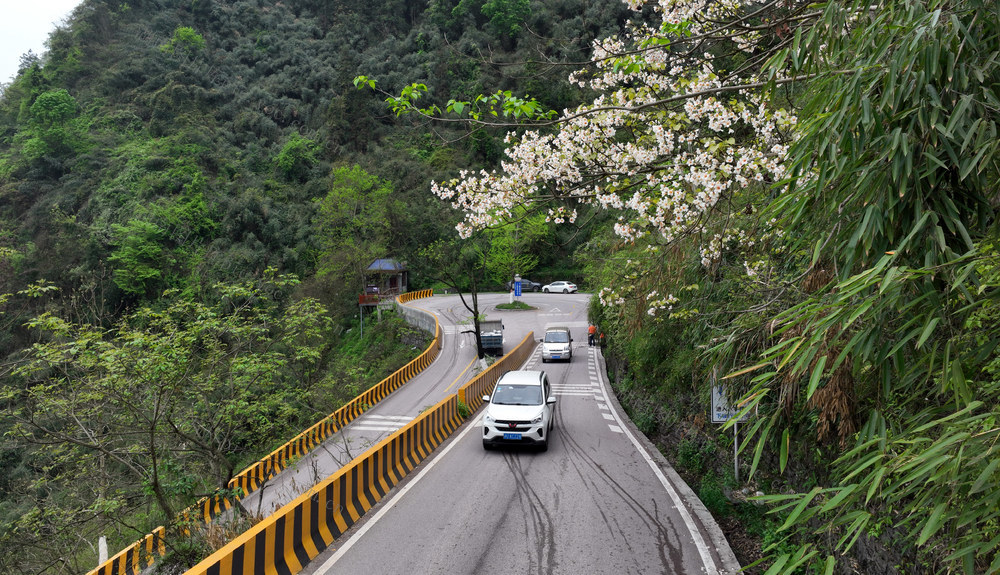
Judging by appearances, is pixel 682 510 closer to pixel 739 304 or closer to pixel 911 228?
pixel 739 304

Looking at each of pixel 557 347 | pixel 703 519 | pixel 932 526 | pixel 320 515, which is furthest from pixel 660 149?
pixel 557 347

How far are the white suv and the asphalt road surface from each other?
363 millimetres

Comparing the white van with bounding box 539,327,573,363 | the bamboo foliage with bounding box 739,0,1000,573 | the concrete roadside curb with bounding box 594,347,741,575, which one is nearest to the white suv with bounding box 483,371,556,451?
the concrete roadside curb with bounding box 594,347,741,575

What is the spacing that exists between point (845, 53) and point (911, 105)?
871 mm

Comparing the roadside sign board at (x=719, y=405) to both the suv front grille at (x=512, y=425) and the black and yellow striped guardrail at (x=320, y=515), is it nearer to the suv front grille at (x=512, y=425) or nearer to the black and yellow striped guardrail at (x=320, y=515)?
the suv front grille at (x=512, y=425)

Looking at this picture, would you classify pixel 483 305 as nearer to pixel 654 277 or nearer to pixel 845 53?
pixel 654 277

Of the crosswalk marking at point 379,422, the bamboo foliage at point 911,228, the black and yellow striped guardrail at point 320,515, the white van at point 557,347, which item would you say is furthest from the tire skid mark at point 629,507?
the white van at point 557,347

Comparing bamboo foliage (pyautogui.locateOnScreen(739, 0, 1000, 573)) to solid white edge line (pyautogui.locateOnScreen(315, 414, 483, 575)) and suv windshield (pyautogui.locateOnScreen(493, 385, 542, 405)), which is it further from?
suv windshield (pyautogui.locateOnScreen(493, 385, 542, 405))

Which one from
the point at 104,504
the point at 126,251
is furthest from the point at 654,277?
the point at 126,251

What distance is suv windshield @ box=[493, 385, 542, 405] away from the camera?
1121cm

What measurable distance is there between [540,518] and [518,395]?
4.30 meters

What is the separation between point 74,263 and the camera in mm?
42969

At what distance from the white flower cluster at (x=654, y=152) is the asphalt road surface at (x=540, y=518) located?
3964mm

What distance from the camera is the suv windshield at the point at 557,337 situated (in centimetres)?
2603
